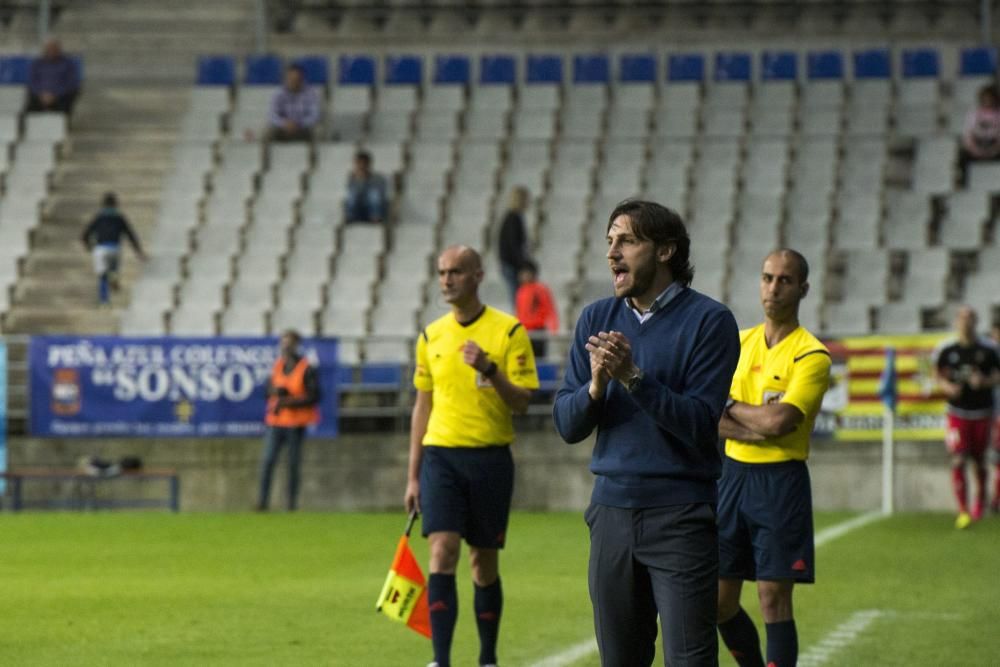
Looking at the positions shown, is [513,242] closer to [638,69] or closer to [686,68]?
[638,69]

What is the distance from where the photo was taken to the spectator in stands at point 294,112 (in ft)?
90.7

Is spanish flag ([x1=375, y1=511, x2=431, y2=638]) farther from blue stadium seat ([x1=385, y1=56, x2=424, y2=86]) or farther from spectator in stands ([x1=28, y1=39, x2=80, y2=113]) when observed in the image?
blue stadium seat ([x1=385, y1=56, x2=424, y2=86])

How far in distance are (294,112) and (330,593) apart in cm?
1571

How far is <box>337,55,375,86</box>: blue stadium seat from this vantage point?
29797 millimetres

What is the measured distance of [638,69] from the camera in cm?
2933

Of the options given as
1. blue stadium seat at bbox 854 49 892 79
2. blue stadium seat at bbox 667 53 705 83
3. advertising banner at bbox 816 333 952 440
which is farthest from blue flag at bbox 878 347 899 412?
blue stadium seat at bbox 667 53 705 83

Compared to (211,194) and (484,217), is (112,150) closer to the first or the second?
(211,194)

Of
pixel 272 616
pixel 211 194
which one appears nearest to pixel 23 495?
pixel 211 194

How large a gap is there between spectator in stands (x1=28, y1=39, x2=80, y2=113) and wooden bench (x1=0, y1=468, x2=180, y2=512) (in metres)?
8.60

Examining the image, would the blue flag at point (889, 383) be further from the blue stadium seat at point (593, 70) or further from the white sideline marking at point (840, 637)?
the blue stadium seat at point (593, 70)

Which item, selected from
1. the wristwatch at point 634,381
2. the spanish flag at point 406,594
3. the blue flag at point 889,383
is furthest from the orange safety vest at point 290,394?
the wristwatch at point 634,381

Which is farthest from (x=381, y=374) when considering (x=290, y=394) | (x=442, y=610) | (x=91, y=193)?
(x=442, y=610)

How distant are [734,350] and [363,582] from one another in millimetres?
8088

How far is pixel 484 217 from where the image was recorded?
2612 cm
